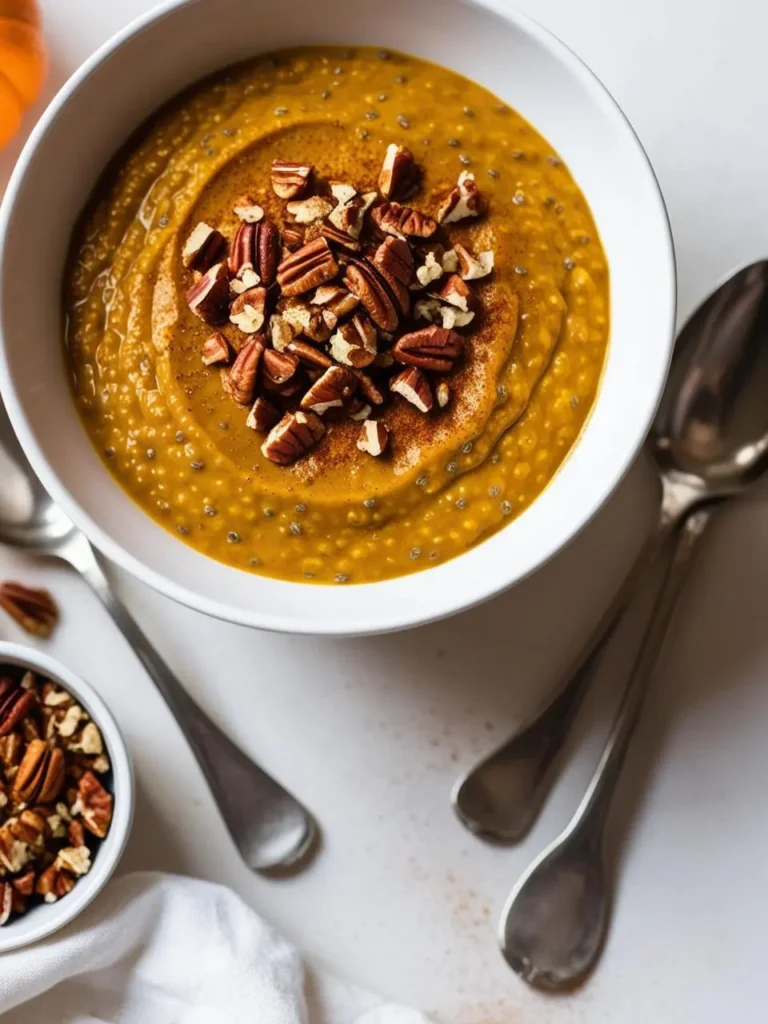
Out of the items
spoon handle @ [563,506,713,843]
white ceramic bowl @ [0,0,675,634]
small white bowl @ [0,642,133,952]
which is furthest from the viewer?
spoon handle @ [563,506,713,843]

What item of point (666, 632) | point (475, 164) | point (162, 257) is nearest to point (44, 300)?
point (162, 257)

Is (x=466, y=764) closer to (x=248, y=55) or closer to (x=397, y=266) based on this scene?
(x=397, y=266)

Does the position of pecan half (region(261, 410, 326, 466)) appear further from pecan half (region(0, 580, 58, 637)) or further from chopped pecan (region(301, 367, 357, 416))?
pecan half (region(0, 580, 58, 637))

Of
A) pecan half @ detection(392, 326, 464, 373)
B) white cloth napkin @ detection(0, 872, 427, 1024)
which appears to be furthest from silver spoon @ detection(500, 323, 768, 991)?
pecan half @ detection(392, 326, 464, 373)

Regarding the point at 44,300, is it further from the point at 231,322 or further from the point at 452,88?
the point at 452,88

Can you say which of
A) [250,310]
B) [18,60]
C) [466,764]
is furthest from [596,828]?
[18,60]
